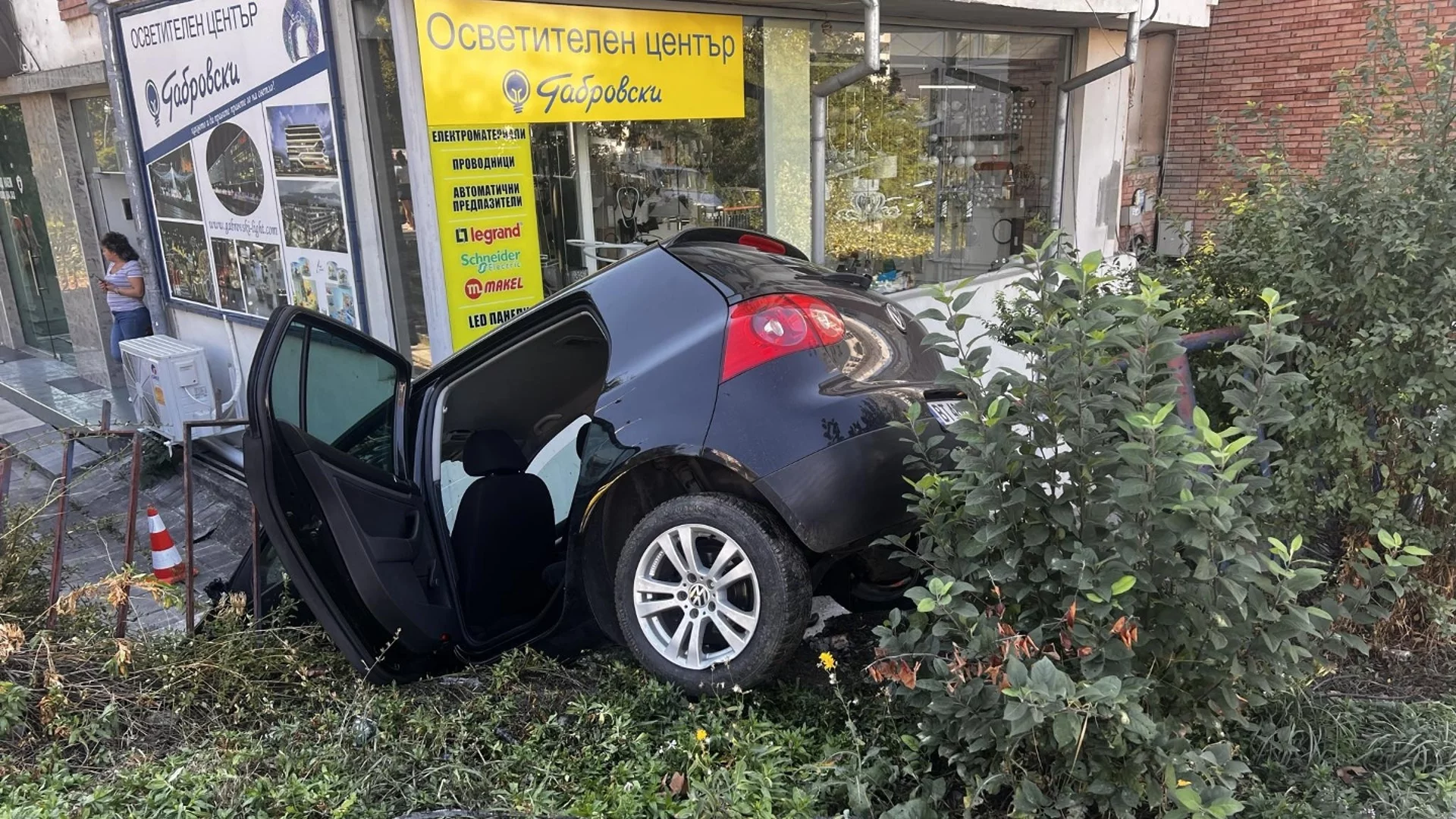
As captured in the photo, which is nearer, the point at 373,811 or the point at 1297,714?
the point at 373,811

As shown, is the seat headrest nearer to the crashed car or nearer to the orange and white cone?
the crashed car

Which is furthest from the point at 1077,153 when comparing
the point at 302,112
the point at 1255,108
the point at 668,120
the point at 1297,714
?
the point at 1297,714

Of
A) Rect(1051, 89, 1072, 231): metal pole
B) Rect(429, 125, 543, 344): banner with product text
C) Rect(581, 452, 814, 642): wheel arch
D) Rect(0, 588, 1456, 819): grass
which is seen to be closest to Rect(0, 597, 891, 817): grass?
Rect(0, 588, 1456, 819): grass

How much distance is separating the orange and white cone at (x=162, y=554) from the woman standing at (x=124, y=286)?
4.08m

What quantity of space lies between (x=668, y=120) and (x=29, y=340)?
9.02 metres

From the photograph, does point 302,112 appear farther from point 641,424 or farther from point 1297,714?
point 1297,714

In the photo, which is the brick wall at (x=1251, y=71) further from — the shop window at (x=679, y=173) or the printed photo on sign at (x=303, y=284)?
the printed photo on sign at (x=303, y=284)

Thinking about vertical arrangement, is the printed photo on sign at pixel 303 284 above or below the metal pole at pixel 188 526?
above

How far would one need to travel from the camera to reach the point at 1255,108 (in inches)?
154

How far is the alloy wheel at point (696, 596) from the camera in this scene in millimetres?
2887

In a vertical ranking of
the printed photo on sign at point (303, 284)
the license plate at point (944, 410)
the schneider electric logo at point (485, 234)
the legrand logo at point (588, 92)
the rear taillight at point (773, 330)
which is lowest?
the license plate at point (944, 410)

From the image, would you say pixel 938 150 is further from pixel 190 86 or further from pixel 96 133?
pixel 96 133

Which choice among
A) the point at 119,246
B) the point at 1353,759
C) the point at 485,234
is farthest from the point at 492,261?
the point at 1353,759

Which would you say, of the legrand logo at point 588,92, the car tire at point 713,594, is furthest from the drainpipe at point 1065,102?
the car tire at point 713,594
